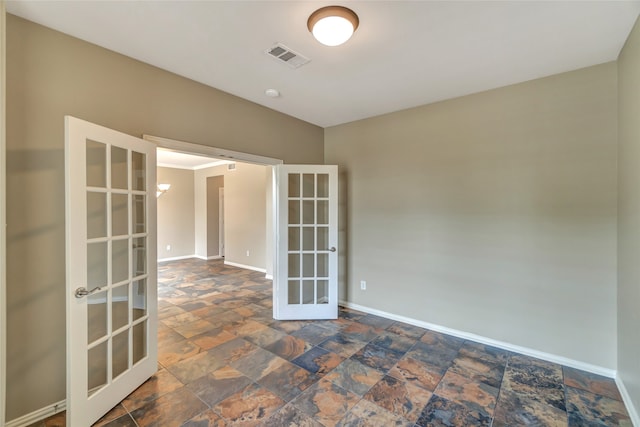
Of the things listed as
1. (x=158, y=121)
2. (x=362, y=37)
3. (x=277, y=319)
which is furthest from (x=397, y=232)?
(x=158, y=121)

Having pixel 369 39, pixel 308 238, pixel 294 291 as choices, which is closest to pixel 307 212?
pixel 308 238

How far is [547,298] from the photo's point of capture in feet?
8.50

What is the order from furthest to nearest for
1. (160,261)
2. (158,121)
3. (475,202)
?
(160,261), (475,202), (158,121)

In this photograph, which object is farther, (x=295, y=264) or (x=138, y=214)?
(x=295, y=264)

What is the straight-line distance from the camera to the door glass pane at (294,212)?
3.65m

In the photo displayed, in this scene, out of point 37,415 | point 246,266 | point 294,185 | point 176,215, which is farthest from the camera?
point 176,215

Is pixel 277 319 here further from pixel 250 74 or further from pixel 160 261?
pixel 160 261

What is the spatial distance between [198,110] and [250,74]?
65 centimetres

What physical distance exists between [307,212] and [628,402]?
3.28 meters

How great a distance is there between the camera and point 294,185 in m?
3.65

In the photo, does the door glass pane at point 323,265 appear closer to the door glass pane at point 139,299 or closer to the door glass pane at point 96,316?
the door glass pane at point 139,299

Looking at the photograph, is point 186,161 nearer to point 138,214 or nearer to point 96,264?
point 138,214

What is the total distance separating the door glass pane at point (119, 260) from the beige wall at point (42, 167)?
1.09 ft

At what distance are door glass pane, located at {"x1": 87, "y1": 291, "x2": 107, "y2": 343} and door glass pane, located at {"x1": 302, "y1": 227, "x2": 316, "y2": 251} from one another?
2212 mm
